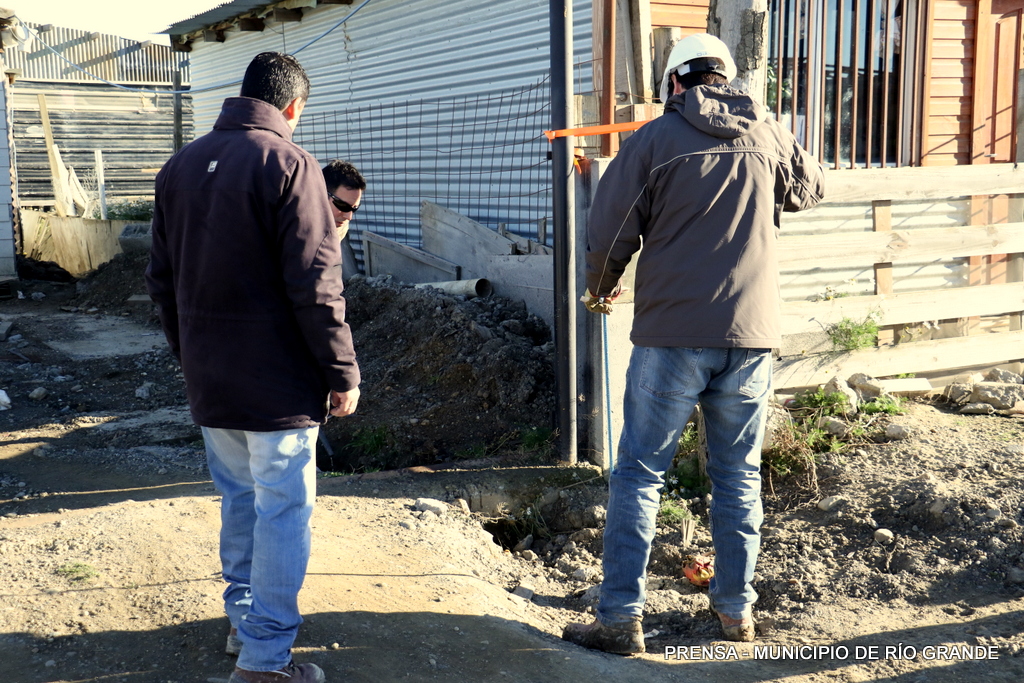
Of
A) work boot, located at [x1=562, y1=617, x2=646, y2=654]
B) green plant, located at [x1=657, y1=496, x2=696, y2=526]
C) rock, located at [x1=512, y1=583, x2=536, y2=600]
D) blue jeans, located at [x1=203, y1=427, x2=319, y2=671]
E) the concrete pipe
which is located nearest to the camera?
blue jeans, located at [x1=203, y1=427, x2=319, y2=671]

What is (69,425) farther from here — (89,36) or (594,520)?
(89,36)

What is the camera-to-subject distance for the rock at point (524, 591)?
144 inches

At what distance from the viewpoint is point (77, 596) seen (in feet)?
10.1

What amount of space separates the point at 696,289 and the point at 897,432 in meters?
2.45

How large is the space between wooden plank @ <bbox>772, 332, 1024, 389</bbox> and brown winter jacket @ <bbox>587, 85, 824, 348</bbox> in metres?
2.23

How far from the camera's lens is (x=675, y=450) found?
2857 mm

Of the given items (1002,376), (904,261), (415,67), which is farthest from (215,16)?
(1002,376)

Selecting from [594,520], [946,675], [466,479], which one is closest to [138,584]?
[466,479]

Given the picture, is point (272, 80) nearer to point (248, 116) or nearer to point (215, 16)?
point (248, 116)

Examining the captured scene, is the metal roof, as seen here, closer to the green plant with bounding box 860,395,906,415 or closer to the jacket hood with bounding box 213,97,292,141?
the green plant with bounding box 860,395,906,415

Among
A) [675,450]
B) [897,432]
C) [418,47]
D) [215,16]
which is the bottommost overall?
[897,432]

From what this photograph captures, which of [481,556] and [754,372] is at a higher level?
[754,372]

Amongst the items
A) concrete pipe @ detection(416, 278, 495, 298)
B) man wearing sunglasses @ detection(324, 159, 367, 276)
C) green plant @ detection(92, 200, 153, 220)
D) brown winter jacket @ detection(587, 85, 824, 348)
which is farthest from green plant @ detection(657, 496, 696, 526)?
green plant @ detection(92, 200, 153, 220)

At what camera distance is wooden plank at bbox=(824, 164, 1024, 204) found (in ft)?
16.1
